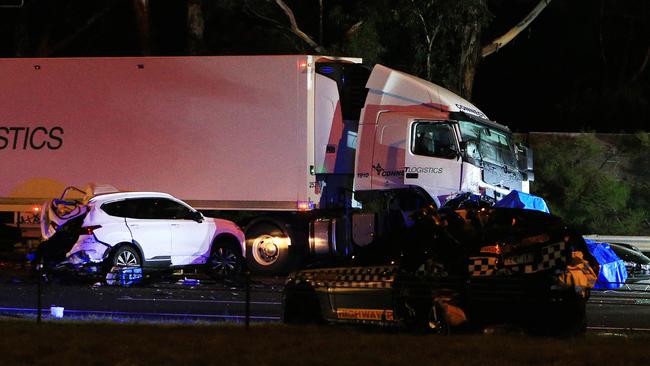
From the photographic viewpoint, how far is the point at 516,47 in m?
42.8

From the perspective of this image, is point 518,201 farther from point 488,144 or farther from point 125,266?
point 125,266

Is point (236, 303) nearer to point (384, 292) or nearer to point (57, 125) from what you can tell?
point (384, 292)

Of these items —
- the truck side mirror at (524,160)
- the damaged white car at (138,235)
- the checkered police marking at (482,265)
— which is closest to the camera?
the checkered police marking at (482,265)

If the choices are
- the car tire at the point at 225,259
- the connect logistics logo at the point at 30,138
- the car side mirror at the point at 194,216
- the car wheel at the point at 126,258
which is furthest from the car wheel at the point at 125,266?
the connect logistics logo at the point at 30,138

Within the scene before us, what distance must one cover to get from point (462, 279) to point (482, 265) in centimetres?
35

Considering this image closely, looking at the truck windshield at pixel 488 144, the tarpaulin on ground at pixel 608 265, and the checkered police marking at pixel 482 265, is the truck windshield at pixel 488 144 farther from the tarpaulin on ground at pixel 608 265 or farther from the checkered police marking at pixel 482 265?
the checkered police marking at pixel 482 265

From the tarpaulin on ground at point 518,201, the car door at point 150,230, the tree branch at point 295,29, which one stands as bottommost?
the car door at point 150,230

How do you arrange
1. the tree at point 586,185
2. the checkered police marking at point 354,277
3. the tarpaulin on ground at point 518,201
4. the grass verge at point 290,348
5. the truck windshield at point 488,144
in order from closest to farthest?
1. the grass verge at point 290,348
2. the checkered police marking at point 354,277
3. the tarpaulin on ground at point 518,201
4. the truck windshield at point 488,144
5. the tree at point 586,185

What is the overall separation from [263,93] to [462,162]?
13.3 ft

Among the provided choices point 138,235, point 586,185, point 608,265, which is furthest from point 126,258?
point 586,185

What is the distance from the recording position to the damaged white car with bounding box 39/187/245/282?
17.1 m

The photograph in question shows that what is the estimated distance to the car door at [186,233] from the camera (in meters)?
18.5

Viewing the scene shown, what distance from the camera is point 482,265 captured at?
11039 mm

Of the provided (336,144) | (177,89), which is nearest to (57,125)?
(177,89)
